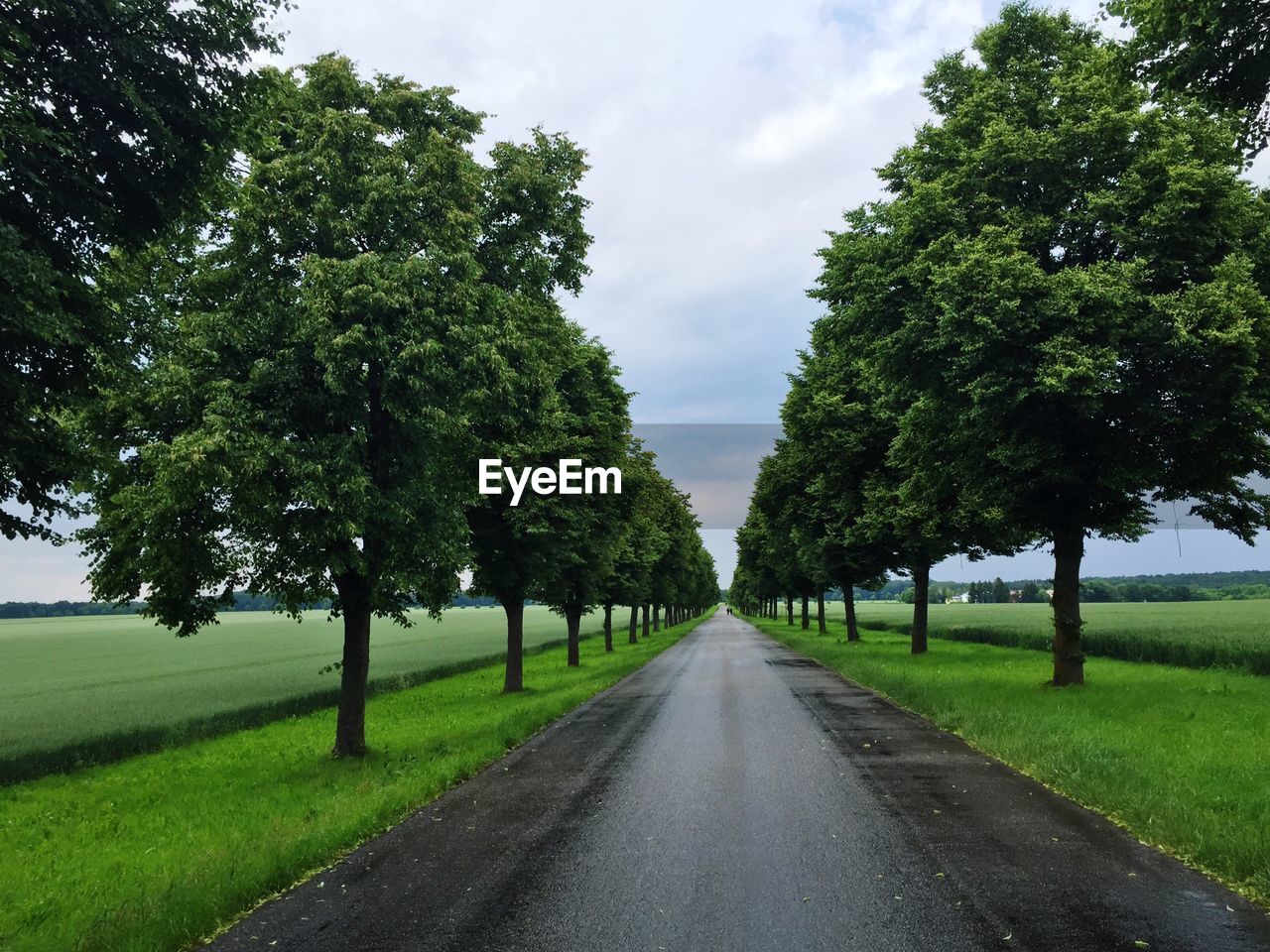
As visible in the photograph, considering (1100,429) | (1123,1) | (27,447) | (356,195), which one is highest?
(1123,1)

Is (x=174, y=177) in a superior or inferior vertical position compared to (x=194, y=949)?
superior

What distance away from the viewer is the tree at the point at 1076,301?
14.9 metres

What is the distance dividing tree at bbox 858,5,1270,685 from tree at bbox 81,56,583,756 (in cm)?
996

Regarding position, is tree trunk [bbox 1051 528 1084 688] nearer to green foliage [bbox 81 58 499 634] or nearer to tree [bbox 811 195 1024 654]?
tree [bbox 811 195 1024 654]

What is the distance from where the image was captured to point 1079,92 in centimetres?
1720

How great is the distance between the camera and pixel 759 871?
687cm

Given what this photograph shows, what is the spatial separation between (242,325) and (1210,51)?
1386 centimetres

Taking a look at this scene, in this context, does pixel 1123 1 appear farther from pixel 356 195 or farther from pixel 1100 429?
pixel 356 195

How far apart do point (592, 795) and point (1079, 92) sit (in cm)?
1787

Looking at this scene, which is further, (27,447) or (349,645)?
(349,645)

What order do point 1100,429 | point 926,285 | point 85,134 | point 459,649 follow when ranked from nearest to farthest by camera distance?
point 85,134 < point 1100,429 < point 926,285 < point 459,649

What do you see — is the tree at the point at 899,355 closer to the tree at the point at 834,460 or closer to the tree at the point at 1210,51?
the tree at the point at 834,460

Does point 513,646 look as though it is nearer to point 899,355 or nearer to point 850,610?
point 899,355

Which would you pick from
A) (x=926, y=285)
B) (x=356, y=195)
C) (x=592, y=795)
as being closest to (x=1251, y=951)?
(x=592, y=795)
